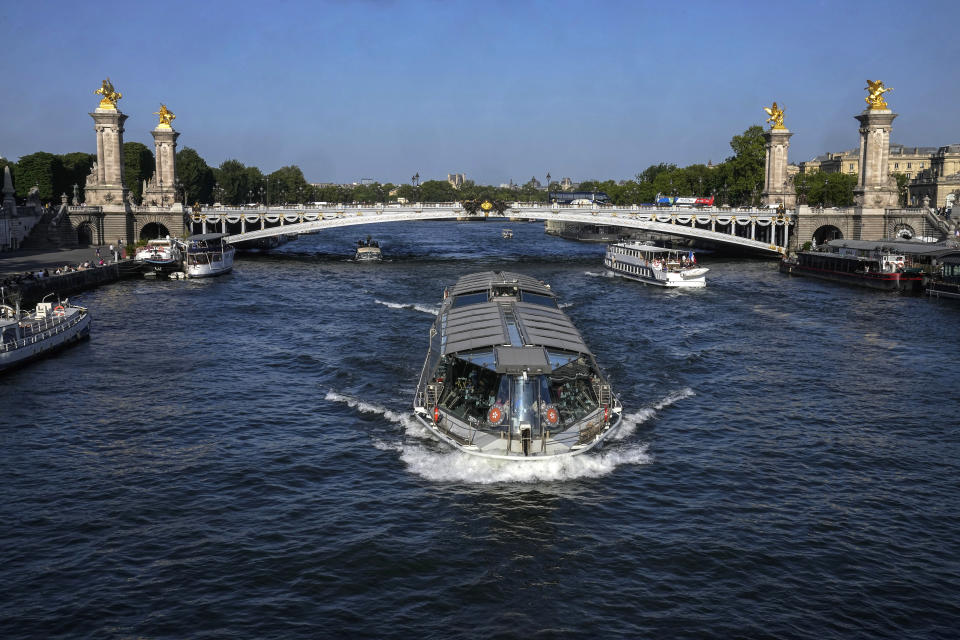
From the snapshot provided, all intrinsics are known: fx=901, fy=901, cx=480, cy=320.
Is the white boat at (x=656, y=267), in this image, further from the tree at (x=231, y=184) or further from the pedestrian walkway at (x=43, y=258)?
the tree at (x=231, y=184)

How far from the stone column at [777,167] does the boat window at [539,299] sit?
78254mm

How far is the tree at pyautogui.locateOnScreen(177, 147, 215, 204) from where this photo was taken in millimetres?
152250

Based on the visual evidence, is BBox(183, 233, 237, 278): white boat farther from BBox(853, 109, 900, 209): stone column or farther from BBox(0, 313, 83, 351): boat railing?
BBox(853, 109, 900, 209): stone column

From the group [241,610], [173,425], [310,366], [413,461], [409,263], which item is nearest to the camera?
[241,610]

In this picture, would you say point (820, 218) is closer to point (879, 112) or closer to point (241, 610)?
point (879, 112)

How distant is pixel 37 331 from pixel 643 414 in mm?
26430

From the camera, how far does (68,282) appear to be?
5903 cm

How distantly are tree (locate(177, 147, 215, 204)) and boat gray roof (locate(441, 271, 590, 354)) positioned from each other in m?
130

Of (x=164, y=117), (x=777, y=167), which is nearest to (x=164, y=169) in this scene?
(x=164, y=117)

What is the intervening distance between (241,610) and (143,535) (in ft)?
14.8

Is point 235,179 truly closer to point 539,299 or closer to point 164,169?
point 164,169

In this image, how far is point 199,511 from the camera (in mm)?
21719

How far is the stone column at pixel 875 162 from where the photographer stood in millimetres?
90875

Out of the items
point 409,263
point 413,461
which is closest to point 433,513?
point 413,461
